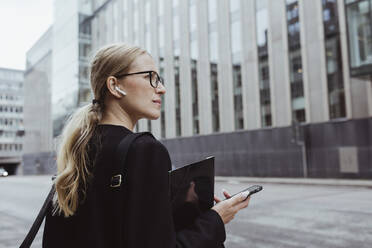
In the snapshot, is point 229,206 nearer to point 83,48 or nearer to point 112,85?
point 112,85

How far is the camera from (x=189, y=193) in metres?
1.51

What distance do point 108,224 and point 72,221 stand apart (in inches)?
6.9

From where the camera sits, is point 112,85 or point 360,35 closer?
point 112,85

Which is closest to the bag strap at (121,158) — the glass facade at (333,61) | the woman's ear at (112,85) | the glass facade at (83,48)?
the woman's ear at (112,85)

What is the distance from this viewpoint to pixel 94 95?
1.65 m

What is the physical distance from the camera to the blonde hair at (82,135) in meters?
1.41

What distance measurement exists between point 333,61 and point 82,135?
71.9 ft

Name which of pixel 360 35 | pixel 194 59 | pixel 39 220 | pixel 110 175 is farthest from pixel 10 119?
pixel 110 175

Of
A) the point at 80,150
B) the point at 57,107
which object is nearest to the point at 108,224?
the point at 80,150

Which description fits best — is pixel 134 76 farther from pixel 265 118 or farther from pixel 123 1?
pixel 123 1

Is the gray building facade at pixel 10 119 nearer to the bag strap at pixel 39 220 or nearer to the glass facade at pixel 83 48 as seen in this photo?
the glass facade at pixel 83 48

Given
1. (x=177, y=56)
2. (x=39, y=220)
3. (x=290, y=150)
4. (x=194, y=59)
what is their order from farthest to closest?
1. (x=177, y=56)
2. (x=194, y=59)
3. (x=290, y=150)
4. (x=39, y=220)

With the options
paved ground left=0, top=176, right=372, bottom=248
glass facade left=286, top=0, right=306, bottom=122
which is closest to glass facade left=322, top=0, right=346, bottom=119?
glass facade left=286, top=0, right=306, bottom=122

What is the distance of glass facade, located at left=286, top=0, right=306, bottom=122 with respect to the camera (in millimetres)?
22375
